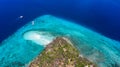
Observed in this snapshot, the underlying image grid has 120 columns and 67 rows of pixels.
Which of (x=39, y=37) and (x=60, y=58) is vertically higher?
(x=39, y=37)

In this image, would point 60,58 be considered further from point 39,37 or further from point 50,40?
point 39,37

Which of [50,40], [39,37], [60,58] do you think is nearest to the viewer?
[60,58]

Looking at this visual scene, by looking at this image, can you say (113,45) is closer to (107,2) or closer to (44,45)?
(44,45)

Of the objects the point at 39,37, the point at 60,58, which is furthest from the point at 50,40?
the point at 60,58

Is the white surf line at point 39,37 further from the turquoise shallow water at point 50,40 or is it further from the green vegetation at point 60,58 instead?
the green vegetation at point 60,58

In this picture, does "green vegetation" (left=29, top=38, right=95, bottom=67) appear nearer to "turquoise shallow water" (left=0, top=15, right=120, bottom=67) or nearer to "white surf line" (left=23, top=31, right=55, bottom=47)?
"turquoise shallow water" (left=0, top=15, right=120, bottom=67)

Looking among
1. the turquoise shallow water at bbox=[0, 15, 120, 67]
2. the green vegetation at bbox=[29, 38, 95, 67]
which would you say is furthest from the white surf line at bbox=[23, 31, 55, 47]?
the green vegetation at bbox=[29, 38, 95, 67]
